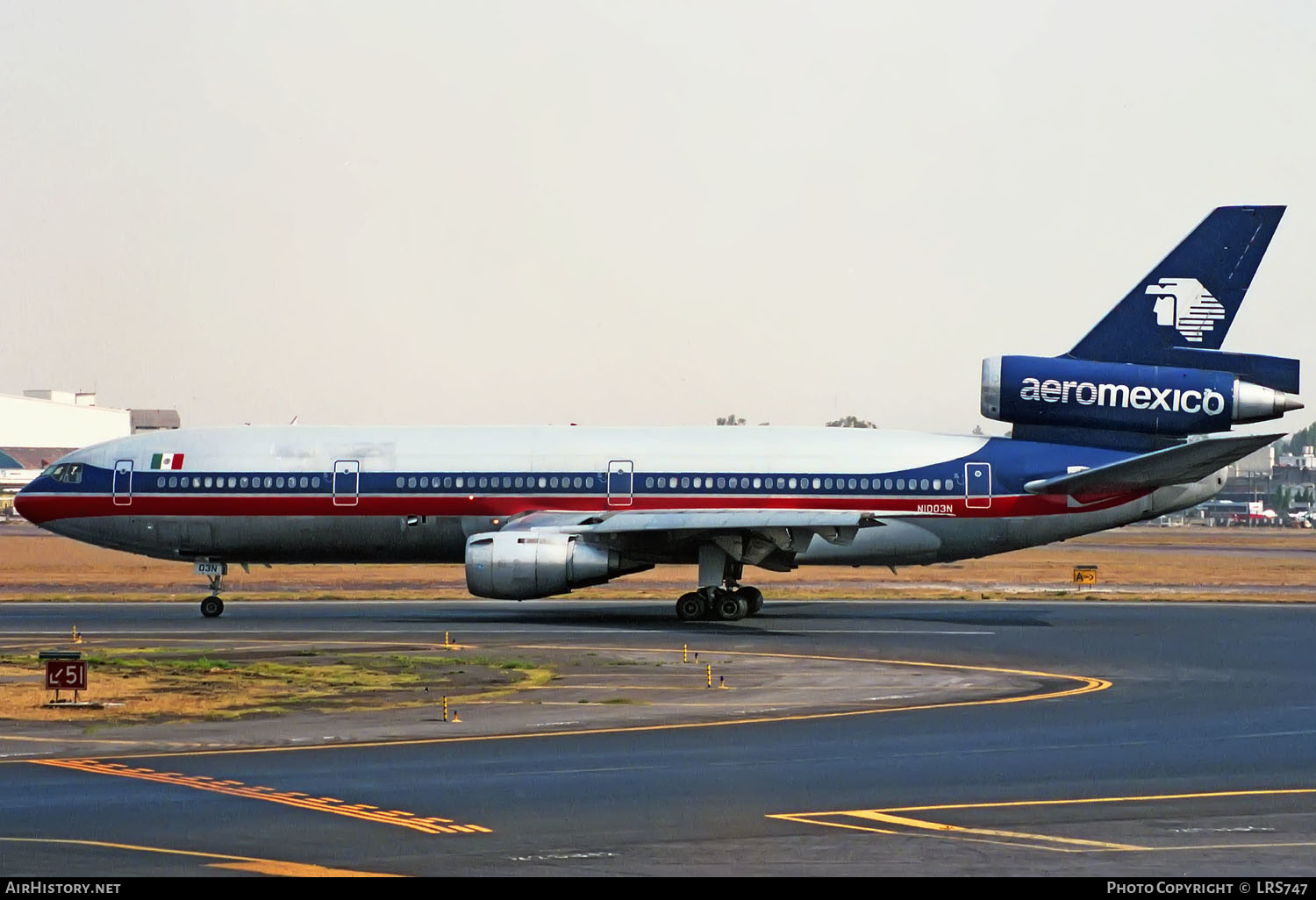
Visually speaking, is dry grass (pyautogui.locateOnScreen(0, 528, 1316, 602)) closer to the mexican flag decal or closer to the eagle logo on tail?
the mexican flag decal

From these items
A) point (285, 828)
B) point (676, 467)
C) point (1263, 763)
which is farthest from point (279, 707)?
point (676, 467)

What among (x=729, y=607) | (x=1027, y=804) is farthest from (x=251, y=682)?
(x=729, y=607)

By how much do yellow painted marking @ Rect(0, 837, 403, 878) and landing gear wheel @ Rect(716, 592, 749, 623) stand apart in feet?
97.8

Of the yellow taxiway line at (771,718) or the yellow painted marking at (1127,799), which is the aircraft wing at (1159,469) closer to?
the yellow taxiway line at (771,718)

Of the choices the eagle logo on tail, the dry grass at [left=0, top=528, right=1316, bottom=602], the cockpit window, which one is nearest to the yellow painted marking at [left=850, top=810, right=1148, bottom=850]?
the eagle logo on tail

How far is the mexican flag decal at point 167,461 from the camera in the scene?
47.4 metres

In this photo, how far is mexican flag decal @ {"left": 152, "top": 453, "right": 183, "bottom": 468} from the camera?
47.4m

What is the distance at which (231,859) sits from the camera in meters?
14.7

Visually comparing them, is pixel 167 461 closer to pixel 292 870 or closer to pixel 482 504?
pixel 482 504

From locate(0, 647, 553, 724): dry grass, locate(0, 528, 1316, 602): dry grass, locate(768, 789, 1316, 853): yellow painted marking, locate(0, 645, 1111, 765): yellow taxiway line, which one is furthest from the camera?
locate(0, 528, 1316, 602): dry grass

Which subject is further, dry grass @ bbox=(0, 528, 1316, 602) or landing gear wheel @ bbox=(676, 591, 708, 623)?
dry grass @ bbox=(0, 528, 1316, 602)

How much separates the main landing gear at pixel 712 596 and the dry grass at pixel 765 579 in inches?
425

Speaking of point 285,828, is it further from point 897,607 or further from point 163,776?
point 897,607

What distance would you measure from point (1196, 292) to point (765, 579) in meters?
24.7
